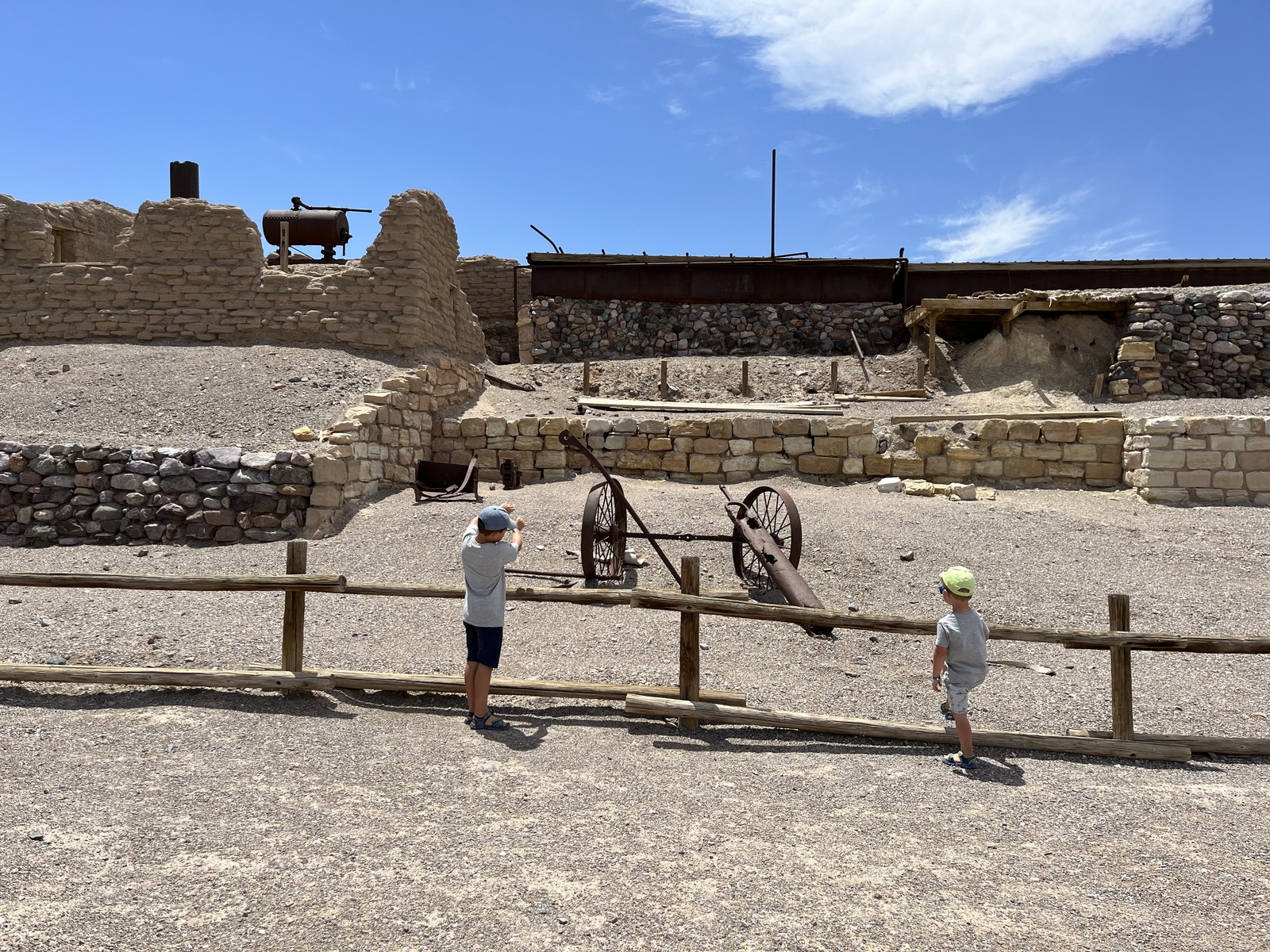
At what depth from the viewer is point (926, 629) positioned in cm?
484

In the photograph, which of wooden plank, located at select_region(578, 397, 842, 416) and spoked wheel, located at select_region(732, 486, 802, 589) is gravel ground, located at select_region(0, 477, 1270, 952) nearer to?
spoked wheel, located at select_region(732, 486, 802, 589)

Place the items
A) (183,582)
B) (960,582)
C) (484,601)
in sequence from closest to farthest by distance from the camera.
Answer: (960,582) → (484,601) → (183,582)

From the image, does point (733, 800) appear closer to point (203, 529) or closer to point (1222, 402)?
point (203, 529)

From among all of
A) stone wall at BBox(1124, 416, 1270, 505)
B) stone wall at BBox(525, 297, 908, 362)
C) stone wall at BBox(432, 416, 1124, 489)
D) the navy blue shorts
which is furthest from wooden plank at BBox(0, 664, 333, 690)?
stone wall at BBox(525, 297, 908, 362)

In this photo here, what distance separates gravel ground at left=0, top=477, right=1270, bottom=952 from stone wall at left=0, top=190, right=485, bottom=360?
6.59 m

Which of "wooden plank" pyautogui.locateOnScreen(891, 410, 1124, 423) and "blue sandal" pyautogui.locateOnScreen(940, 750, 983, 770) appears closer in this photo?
"blue sandal" pyautogui.locateOnScreen(940, 750, 983, 770)

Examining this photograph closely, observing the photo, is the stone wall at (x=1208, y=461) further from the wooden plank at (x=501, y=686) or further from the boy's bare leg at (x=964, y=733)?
the wooden plank at (x=501, y=686)

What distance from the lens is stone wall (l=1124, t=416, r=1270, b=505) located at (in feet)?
36.3

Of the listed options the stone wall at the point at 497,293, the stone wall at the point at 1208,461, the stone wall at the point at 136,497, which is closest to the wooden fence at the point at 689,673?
the stone wall at the point at 136,497

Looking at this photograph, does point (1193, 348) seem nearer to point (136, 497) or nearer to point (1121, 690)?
point (1121, 690)

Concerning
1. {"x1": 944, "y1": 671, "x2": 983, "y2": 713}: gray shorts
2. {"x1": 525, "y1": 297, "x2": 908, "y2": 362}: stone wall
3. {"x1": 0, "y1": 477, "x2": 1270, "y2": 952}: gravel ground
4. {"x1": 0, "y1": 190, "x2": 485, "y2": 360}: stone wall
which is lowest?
{"x1": 0, "y1": 477, "x2": 1270, "y2": 952}: gravel ground

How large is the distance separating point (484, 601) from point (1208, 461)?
11.4m

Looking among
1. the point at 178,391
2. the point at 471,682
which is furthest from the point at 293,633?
the point at 178,391

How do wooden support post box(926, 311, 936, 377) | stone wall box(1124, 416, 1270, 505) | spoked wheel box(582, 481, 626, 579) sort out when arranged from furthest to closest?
1. wooden support post box(926, 311, 936, 377)
2. stone wall box(1124, 416, 1270, 505)
3. spoked wheel box(582, 481, 626, 579)
